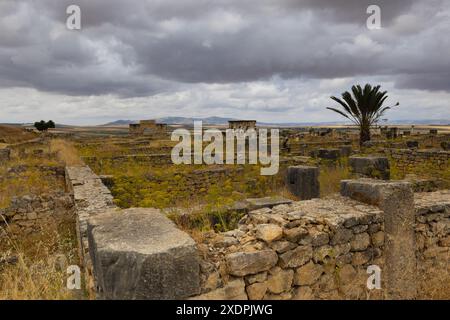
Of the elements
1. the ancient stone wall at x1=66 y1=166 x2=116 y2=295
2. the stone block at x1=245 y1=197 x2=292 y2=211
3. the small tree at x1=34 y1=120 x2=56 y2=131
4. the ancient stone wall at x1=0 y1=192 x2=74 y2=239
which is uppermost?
the small tree at x1=34 y1=120 x2=56 y2=131

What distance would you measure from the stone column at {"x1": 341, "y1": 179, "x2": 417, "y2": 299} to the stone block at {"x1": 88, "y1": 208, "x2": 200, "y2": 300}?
7.78ft

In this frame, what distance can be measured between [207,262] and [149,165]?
10.8m

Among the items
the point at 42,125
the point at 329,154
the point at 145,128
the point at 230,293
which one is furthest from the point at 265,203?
the point at 42,125

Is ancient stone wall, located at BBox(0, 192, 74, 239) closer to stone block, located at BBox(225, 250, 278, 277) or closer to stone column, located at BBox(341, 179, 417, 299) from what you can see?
stone block, located at BBox(225, 250, 278, 277)

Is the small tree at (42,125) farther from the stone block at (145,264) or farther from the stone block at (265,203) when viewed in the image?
the stone block at (145,264)

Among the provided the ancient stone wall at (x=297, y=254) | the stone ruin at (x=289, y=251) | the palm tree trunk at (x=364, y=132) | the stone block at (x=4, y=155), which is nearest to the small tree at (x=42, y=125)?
the stone block at (x=4, y=155)

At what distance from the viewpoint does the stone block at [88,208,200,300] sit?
221 centimetres

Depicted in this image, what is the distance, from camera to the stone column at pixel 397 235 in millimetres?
3730

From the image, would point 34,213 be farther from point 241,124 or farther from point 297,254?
point 241,124

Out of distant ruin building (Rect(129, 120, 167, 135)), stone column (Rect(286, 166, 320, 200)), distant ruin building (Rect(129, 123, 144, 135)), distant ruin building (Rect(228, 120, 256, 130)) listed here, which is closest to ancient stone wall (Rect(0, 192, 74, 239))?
stone column (Rect(286, 166, 320, 200))

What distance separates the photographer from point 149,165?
42.9 feet

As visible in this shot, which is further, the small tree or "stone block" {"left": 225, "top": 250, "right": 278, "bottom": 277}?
the small tree

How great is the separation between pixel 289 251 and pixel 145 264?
4.58ft

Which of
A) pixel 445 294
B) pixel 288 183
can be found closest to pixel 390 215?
pixel 445 294
